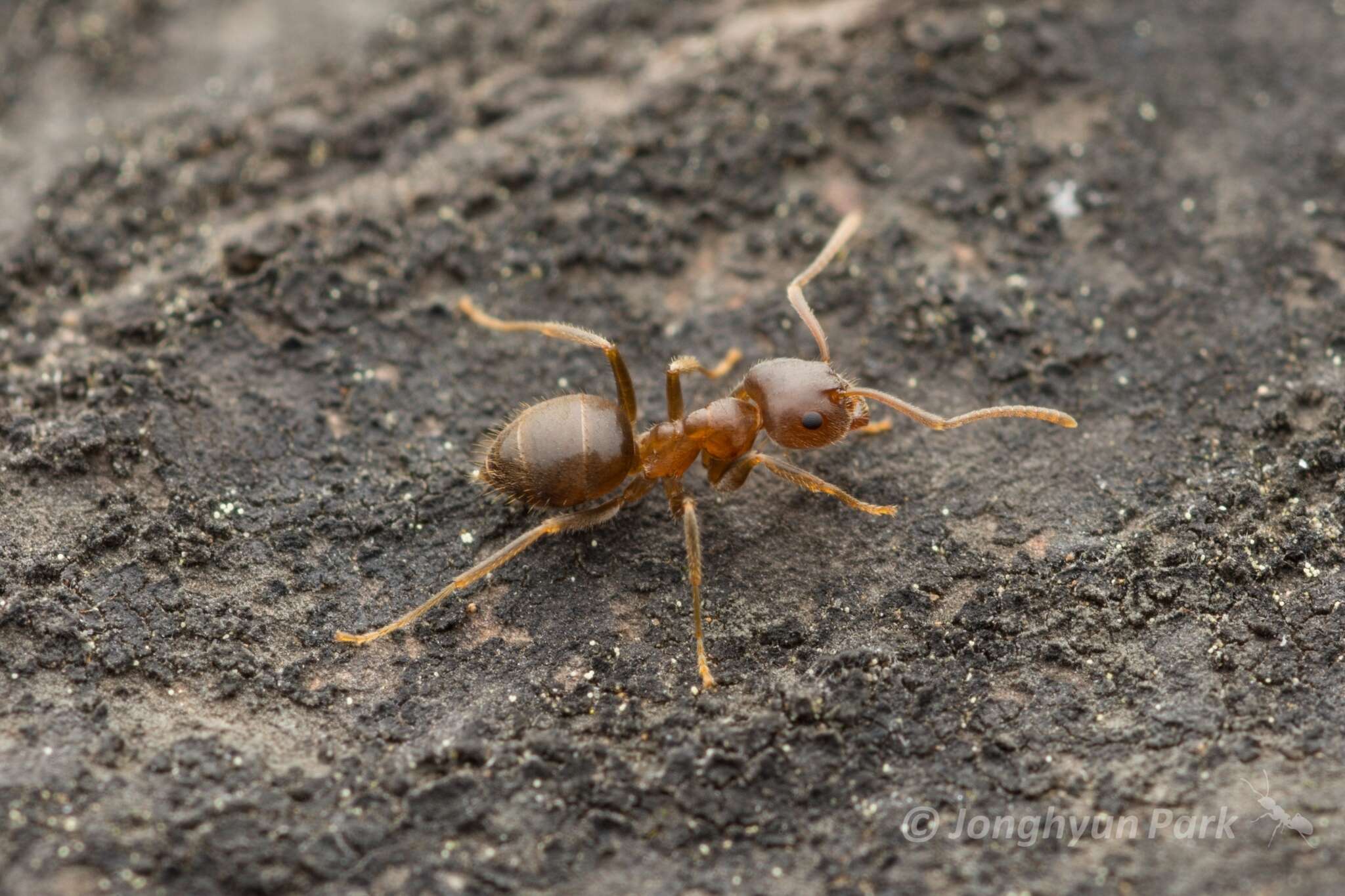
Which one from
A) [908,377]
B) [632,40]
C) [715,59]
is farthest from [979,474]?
[632,40]

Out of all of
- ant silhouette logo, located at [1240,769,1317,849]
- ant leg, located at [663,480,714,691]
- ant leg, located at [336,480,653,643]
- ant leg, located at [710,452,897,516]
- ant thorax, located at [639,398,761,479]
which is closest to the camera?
ant silhouette logo, located at [1240,769,1317,849]

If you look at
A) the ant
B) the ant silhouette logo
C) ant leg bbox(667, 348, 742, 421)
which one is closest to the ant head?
the ant

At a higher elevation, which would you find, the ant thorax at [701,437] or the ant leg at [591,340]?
the ant leg at [591,340]

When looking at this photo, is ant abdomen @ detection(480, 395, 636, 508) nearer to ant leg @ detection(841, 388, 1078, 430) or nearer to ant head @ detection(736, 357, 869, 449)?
ant head @ detection(736, 357, 869, 449)

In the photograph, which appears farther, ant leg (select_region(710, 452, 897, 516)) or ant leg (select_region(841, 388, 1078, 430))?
ant leg (select_region(710, 452, 897, 516))

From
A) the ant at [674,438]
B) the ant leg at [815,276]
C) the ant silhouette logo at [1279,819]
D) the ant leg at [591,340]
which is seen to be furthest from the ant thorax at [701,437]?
the ant silhouette logo at [1279,819]

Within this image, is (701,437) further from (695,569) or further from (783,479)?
(695,569)

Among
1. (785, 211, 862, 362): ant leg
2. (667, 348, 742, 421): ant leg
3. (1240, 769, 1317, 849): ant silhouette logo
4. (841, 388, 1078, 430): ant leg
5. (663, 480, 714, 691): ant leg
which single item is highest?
(785, 211, 862, 362): ant leg

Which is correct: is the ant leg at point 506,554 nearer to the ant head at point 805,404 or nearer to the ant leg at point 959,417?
the ant head at point 805,404

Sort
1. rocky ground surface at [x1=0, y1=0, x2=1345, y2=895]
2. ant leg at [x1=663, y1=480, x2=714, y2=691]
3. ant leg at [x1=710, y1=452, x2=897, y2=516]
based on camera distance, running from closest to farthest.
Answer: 1. rocky ground surface at [x1=0, y1=0, x2=1345, y2=895]
2. ant leg at [x1=663, y1=480, x2=714, y2=691]
3. ant leg at [x1=710, y1=452, x2=897, y2=516]
